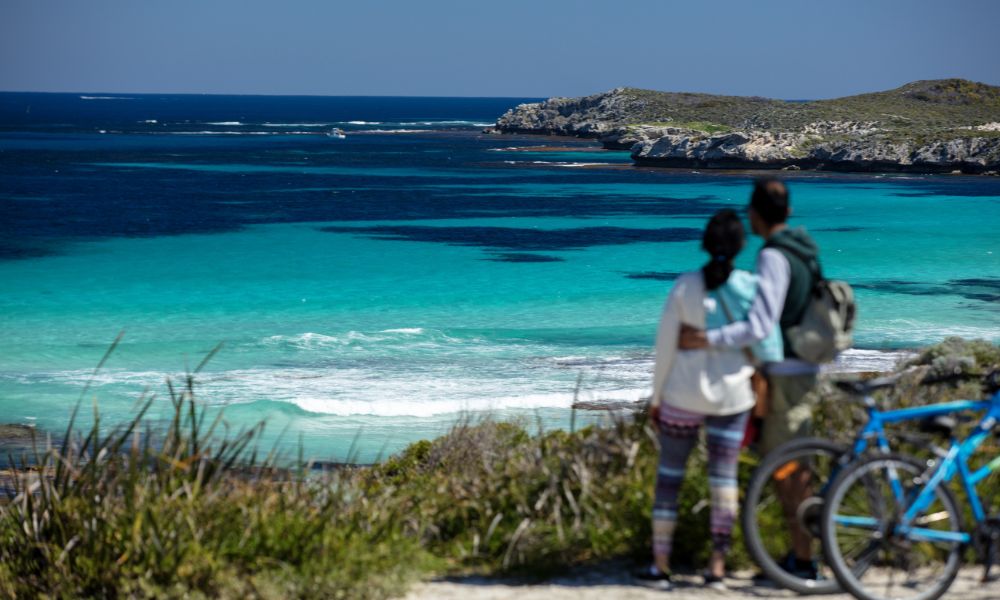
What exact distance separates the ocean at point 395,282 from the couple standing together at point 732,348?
3945 millimetres

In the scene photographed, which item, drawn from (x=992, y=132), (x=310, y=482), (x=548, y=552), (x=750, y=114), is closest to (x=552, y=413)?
(x=310, y=482)

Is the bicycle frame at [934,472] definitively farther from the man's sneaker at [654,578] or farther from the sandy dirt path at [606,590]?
the man's sneaker at [654,578]

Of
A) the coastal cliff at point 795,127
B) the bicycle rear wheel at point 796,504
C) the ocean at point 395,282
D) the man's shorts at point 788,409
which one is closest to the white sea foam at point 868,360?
the ocean at point 395,282

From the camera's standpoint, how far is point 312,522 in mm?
5879

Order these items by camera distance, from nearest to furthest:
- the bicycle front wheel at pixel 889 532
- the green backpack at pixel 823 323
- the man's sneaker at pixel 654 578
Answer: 1. the bicycle front wheel at pixel 889 532
2. the green backpack at pixel 823 323
3. the man's sneaker at pixel 654 578

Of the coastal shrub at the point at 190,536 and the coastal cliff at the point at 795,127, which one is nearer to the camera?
the coastal shrub at the point at 190,536

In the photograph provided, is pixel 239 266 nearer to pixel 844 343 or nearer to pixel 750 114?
pixel 844 343

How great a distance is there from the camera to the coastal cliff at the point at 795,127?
2844 inches

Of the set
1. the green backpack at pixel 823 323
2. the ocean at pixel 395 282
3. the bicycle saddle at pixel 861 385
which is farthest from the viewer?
the ocean at pixel 395 282

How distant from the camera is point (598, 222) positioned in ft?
152

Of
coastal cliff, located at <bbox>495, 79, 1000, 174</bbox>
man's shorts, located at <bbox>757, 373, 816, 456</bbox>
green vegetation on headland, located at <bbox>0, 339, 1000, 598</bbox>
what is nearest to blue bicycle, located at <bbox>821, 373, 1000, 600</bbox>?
man's shorts, located at <bbox>757, 373, 816, 456</bbox>

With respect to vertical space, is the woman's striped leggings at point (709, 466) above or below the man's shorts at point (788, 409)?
below

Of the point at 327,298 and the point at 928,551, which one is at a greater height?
the point at 928,551

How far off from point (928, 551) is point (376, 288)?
2583 centimetres
